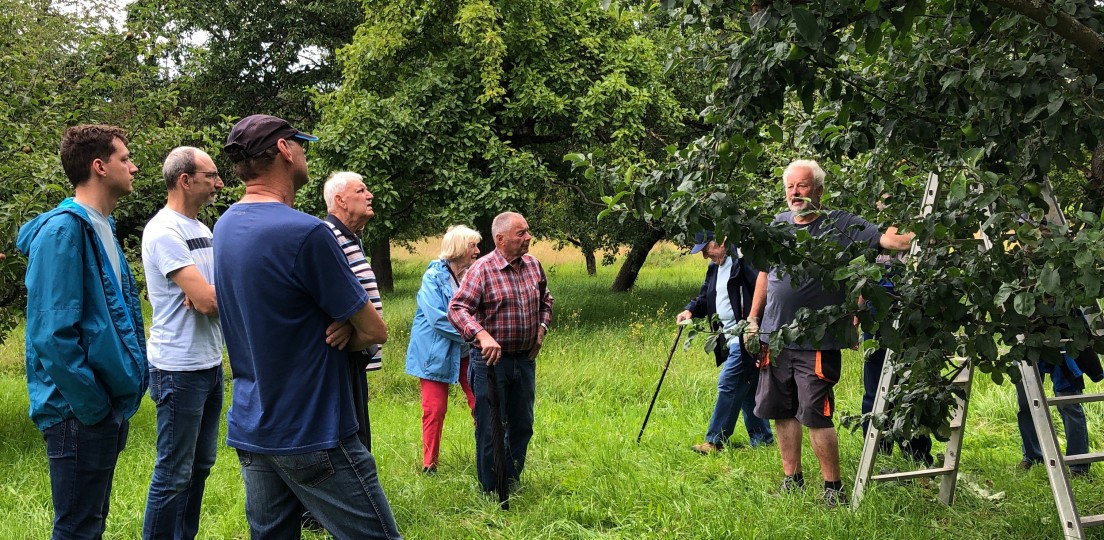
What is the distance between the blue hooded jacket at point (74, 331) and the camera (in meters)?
3.07

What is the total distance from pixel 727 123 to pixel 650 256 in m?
27.4

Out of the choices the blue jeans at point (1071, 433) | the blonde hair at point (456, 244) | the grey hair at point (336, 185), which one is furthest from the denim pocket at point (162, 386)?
the blue jeans at point (1071, 433)

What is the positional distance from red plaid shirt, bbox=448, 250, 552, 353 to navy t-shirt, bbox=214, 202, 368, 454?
2.30 meters

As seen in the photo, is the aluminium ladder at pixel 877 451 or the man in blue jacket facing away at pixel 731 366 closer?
the aluminium ladder at pixel 877 451

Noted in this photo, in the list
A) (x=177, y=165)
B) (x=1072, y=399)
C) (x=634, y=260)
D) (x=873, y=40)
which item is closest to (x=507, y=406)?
(x=177, y=165)

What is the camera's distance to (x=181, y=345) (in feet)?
12.6

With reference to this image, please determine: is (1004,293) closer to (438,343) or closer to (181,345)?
(181,345)

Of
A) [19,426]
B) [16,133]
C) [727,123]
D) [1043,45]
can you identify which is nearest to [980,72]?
[1043,45]

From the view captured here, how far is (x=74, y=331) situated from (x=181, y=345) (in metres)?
0.75

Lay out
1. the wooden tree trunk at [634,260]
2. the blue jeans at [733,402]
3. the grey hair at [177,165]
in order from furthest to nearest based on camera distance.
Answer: the wooden tree trunk at [634,260] → the blue jeans at [733,402] → the grey hair at [177,165]

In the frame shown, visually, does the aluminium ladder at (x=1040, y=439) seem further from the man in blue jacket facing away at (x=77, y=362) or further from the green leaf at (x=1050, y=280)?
the man in blue jacket facing away at (x=77, y=362)

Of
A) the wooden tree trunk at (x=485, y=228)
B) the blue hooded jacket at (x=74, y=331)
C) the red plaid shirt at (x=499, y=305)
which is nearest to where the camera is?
the blue hooded jacket at (x=74, y=331)

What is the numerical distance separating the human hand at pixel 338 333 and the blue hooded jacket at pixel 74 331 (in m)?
1.11

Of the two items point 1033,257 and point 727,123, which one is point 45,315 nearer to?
point 727,123
